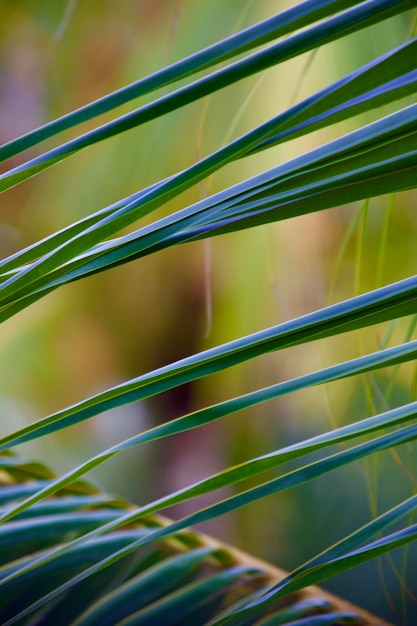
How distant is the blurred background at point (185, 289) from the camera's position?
29.5 inches

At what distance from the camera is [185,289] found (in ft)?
4.01

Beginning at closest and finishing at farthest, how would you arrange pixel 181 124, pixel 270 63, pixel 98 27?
pixel 270 63, pixel 181 124, pixel 98 27

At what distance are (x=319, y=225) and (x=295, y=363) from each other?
178 mm

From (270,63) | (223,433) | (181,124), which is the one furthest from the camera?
(223,433)

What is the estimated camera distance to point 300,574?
0.14 metres

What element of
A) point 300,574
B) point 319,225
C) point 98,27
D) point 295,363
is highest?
point 98,27

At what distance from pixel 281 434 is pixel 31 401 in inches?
17.0

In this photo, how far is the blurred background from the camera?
0.75 m

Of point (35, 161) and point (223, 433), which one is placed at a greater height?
point (223, 433)

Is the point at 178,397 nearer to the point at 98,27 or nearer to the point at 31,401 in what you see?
the point at 31,401

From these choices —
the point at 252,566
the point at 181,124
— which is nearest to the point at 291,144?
the point at 181,124

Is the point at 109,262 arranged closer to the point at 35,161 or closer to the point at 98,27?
the point at 35,161

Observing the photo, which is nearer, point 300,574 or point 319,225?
point 300,574

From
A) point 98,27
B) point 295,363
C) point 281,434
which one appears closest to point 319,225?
point 295,363
